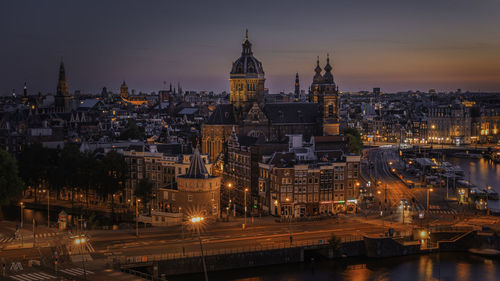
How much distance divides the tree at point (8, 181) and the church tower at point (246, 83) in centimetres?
3396

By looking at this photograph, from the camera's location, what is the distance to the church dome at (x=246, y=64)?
322 ft

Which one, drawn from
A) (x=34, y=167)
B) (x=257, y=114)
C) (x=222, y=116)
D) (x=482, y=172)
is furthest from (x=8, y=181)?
(x=482, y=172)

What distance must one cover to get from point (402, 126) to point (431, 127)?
29.5 ft

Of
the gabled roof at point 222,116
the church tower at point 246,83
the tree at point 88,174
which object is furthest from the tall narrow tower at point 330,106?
the tree at point 88,174

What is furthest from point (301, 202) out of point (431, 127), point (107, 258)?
point (431, 127)

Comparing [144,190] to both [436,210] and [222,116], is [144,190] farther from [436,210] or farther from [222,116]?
[436,210]

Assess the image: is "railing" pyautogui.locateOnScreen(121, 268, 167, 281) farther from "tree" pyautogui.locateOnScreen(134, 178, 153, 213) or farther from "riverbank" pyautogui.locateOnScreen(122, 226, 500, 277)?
"tree" pyautogui.locateOnScreen(134, 178, 153, 213)

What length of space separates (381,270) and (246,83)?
46.9 m

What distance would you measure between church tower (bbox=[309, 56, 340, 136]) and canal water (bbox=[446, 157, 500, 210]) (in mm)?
24685

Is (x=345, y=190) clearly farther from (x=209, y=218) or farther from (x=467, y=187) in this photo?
(x=467, y=187)

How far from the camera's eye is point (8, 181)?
249 ft

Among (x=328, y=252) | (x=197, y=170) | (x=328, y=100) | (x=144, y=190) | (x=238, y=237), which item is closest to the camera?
(x=328, y=252)

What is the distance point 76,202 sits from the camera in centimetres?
8406

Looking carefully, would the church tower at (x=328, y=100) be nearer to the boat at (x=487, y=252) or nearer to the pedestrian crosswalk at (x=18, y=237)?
the boat at (x=487, y=252)
